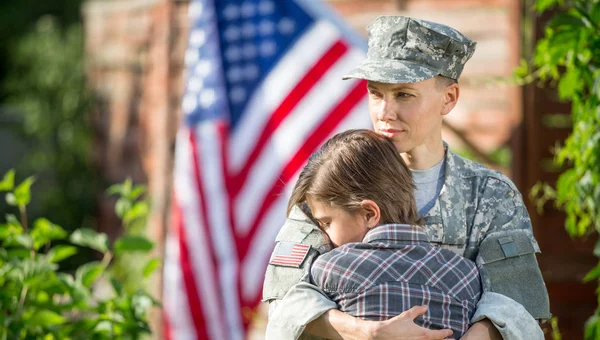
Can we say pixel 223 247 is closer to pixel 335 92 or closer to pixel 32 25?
pixel 335 92

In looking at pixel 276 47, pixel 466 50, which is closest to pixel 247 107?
pixel 276 47

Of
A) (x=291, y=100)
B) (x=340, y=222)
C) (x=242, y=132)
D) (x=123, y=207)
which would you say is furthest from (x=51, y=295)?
(x=291, y=100)

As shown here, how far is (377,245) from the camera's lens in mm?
1956

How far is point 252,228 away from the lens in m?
4.64

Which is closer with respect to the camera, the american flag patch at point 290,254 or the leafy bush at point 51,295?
the american flag patch at point 290,254

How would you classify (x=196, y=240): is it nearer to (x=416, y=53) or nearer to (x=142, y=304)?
(x=142, y=304)

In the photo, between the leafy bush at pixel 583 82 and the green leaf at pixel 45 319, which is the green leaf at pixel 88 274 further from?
the leafy bush at pixel 583 82

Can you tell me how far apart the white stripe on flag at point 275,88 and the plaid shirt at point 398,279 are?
8.99ft

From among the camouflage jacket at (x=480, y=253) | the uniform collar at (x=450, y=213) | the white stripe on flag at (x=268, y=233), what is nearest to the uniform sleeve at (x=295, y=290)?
the camouflage jacket at (x=480, y=253)

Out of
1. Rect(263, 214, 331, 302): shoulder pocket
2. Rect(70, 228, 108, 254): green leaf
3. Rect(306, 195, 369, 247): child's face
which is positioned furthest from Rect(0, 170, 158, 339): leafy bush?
Rect(306, 195, 369, 247): child's face

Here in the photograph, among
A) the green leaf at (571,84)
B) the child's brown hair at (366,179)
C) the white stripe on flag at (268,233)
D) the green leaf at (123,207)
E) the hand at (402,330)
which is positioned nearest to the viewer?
the hand at (402,330)

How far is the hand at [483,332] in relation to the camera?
75.9 inches

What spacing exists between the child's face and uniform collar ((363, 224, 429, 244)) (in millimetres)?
43

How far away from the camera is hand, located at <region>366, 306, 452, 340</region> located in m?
1.87
